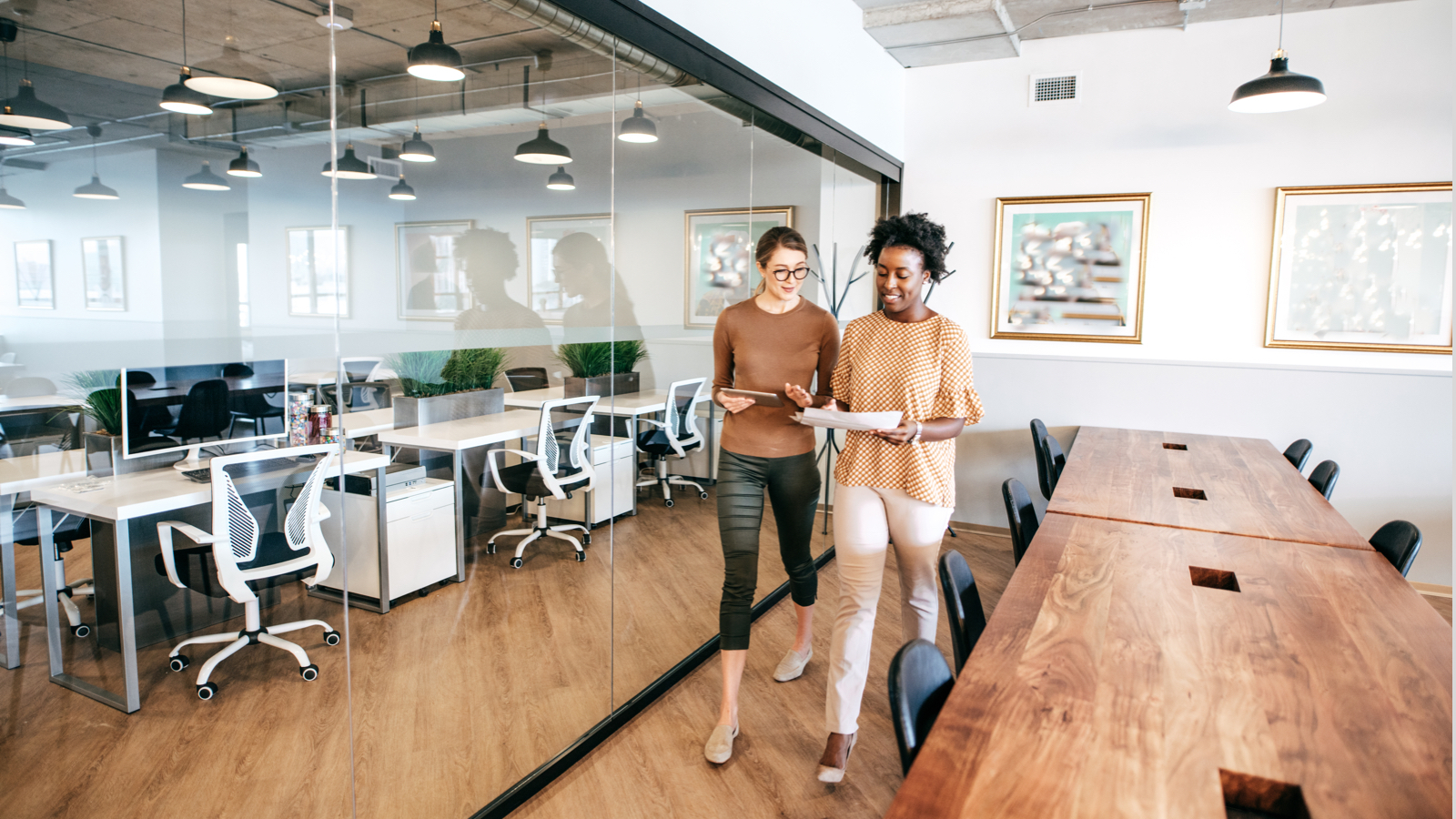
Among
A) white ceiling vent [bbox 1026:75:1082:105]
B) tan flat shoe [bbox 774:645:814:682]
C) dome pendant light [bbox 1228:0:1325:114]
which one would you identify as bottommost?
tan flat shoe [bbox 774:645:814:682]

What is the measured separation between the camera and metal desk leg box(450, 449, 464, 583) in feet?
A: 7.43

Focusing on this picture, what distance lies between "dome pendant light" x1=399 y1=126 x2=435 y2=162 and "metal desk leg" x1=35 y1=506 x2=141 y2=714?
1.02 metres

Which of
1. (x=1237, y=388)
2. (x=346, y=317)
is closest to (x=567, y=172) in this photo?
(x=346, y=317)

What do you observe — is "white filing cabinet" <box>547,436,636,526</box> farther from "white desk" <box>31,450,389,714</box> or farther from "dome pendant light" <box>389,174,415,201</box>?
"white desk" <box>31,450,389,714</box>

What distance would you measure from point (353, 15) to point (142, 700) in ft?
4.89

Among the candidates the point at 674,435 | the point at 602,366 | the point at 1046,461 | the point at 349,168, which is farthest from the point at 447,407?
the point at 1046,461

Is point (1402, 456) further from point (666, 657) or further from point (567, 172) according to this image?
point (567, 172)

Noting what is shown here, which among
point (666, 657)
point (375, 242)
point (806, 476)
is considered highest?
point (375, 242)

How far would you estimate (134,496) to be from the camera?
1.46 metres

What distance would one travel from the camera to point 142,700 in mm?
1541

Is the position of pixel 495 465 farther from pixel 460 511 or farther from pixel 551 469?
pixel 551 469

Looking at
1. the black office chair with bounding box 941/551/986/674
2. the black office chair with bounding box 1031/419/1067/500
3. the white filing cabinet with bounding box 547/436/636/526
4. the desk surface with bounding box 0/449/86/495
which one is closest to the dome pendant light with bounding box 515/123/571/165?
the white filing cabinet with bounding box 547/436/636/526

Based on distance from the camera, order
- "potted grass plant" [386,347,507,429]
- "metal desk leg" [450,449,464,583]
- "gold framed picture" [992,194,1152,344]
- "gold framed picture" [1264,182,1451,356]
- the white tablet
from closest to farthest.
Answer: "potted grass plant" [386,347,507,429] → "metal desk leg" [450,449,464,583] → the white tablet → "gold framed picture" [1264,182,1451,356] → "gold framed picture" [992,194,1152,344]

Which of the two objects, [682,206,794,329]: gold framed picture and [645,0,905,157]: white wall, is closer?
[645,0,905,157]: white wall
